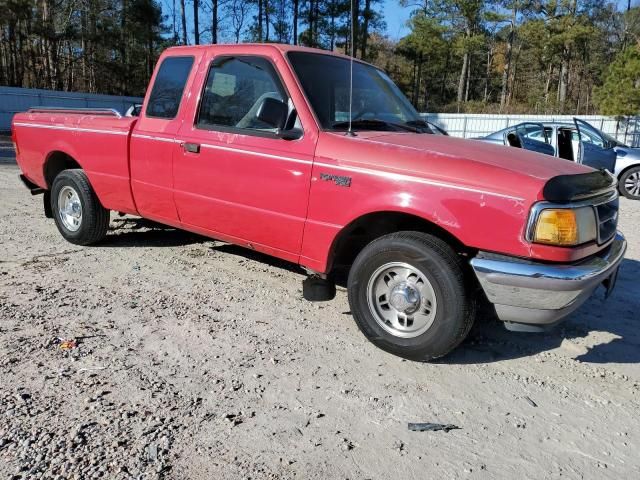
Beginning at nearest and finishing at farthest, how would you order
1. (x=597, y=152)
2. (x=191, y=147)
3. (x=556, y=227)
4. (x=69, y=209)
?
(x=556, y=227) < (x=191, y=147) < (x=69, y=209) < (x=597, y=152)

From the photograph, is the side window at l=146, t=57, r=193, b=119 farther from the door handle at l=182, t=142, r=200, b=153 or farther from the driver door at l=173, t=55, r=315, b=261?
the door handle at l=182, t=142, r=200, b=153

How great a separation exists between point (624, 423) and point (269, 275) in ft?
10.0

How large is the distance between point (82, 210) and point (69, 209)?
0.38 m

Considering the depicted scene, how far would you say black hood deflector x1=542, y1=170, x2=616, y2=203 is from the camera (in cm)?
292

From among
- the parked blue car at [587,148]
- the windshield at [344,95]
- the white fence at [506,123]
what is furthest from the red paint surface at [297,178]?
the white fence at [506,123]

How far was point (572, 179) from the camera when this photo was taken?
10.3 ft

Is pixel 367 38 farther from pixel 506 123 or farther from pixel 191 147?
pixel 191 147

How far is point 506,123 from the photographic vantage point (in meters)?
29.1

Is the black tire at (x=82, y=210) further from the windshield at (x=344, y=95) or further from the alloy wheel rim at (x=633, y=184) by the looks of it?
the alloy wheel rim at (x=633, y=184)

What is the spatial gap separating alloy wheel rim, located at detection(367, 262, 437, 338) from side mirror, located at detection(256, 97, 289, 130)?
126cm

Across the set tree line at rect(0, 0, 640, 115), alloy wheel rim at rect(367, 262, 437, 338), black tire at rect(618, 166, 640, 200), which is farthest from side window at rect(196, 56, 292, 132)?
tree line at rect(0, 0, 640, 115)

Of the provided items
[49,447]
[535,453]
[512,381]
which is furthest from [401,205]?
[49,447]

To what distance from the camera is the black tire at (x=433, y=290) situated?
3160 millimetres

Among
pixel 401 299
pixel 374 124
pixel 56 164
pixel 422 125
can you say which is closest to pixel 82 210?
pixel 56 164
